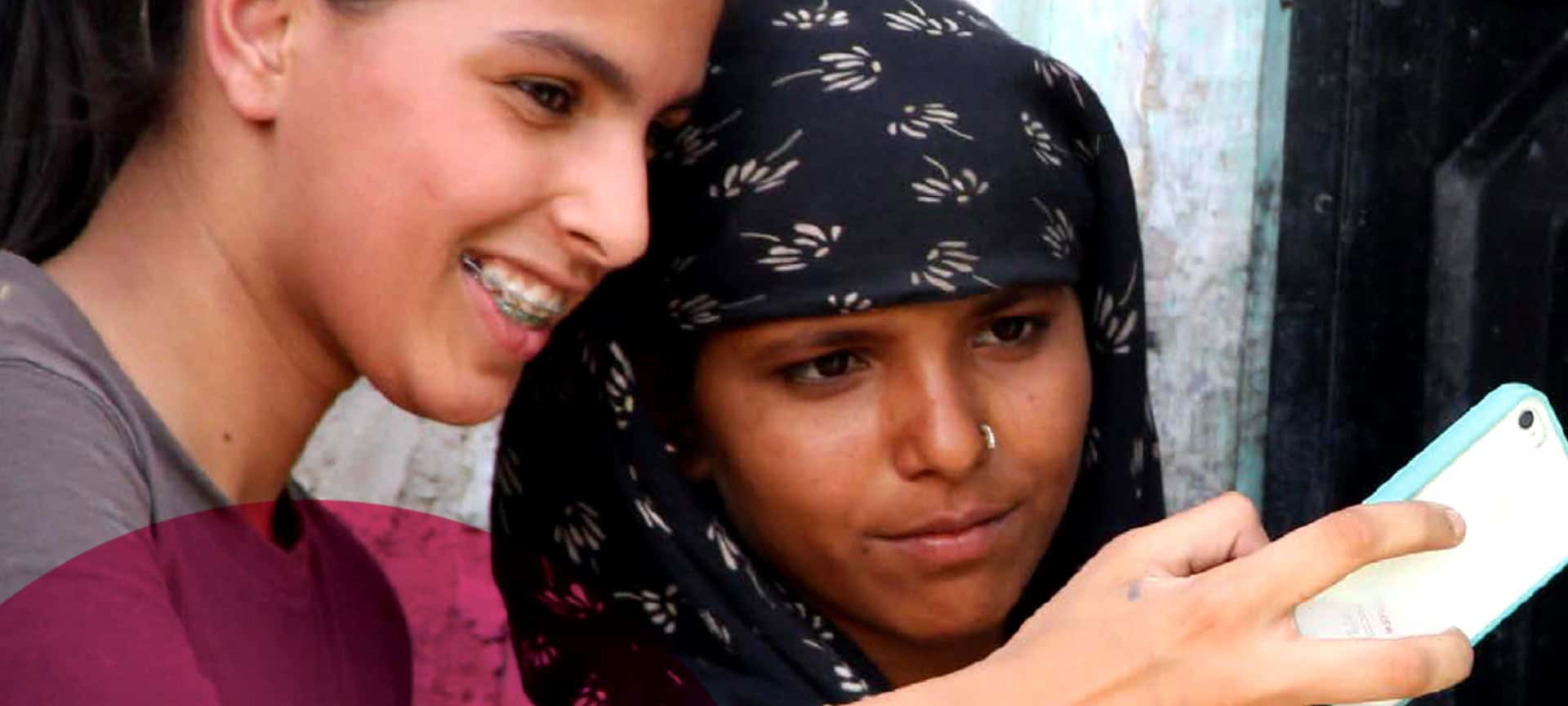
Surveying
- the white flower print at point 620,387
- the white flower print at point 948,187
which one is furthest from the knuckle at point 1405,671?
the white flower print at point 620,387

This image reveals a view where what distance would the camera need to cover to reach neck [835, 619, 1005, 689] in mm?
2051

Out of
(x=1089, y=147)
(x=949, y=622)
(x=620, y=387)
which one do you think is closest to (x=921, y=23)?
(x=1089, y=147)

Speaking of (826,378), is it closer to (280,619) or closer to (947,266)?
(947,266)

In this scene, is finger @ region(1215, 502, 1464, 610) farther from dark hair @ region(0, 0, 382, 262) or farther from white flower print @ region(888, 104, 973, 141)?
dark hair @ region(0, 0, 382, 262)

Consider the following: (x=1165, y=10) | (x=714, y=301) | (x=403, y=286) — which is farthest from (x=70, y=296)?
(x=1165, y=10)

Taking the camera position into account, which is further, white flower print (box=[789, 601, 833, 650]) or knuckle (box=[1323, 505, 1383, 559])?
white flower print (box=[789, 601, 833, 650])

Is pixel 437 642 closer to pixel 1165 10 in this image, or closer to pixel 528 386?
pixel 528 386

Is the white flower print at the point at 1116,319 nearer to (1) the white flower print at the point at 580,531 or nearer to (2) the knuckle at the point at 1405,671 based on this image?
(1) the white flower print at the point at 580,531

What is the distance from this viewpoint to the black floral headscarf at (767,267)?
191cm

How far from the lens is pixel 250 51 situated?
1.71 metres

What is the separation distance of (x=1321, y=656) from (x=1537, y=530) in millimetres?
207

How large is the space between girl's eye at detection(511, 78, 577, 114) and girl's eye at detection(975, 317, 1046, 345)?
0.45 m

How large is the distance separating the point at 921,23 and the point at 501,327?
513 mm

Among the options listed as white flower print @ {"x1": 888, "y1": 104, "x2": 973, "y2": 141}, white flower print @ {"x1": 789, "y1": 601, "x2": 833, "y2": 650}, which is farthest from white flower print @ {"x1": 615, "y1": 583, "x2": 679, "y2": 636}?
white flower print @ {"x1": 888, "y1": 104, "x2": 973, "y2": 141}
